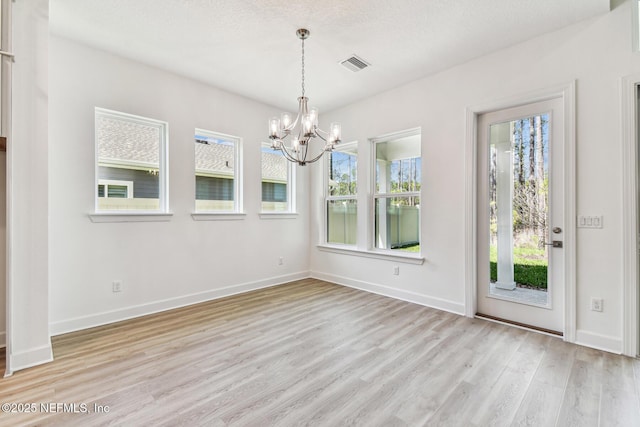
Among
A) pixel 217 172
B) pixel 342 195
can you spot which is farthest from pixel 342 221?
pixel 217 172

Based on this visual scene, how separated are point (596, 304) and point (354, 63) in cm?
337

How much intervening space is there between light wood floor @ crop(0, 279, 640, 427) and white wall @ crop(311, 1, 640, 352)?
59 cm

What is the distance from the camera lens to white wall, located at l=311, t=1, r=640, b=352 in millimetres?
2510

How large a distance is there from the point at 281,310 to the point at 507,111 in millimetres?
3432

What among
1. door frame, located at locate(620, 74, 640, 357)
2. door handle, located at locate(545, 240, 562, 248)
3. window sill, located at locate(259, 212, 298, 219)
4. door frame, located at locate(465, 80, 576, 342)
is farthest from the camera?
window sill, located at locate(259, 212, 298, 219)

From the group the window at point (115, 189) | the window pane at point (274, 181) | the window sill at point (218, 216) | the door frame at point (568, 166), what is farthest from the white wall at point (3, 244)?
the door frame at point (568, 166)

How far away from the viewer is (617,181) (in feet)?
8.16

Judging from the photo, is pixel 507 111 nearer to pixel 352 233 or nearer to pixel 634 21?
pixel 634 21

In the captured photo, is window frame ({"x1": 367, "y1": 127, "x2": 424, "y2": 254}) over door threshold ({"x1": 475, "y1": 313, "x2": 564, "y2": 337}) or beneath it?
over

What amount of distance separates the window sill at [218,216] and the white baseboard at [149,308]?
99 cm

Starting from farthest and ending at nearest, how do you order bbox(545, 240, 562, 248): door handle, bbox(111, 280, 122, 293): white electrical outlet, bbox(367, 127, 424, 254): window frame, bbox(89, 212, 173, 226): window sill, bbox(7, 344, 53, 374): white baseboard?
1. bbox(367, 127, 424, 254): window frame
2. bbox(111, 280, 122, 293): white electrical outlet
3. bbox(89, 212, 173, 226): window sill
4. bbox(545, 240, 562, 248): door handle
5. bbox(7, 344, 53, 374): white baseboard

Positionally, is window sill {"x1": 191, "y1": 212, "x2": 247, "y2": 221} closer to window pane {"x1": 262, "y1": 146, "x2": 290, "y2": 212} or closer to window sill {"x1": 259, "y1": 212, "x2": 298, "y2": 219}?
window sill {"x1": 259, "y1": 212, "x2": 298, "y2": 219}

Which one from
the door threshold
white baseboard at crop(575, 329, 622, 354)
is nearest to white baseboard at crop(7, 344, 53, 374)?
the door threshold

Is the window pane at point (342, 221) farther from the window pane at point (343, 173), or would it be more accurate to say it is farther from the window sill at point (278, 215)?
the window sill at point (278, 215)
